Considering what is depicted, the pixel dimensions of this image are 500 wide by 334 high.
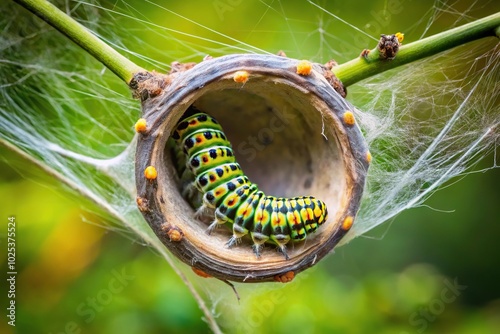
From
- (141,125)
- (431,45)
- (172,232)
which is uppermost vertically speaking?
(431,45)

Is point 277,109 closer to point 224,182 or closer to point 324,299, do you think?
point 224,182

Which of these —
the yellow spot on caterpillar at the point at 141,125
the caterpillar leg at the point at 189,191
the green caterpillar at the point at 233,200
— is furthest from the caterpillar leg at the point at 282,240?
the yellow spot on caterpillar at the point at 141,125

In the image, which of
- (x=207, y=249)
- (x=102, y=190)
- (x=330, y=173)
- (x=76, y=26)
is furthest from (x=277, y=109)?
(x=102, y=190)

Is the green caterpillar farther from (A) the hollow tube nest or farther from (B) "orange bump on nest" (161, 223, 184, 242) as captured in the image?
(B) "orange bump on nest" (161, 223, 184, 242)

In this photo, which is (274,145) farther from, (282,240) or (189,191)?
(282,240)

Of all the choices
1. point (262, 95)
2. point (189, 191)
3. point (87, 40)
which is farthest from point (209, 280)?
point (87, 40)
